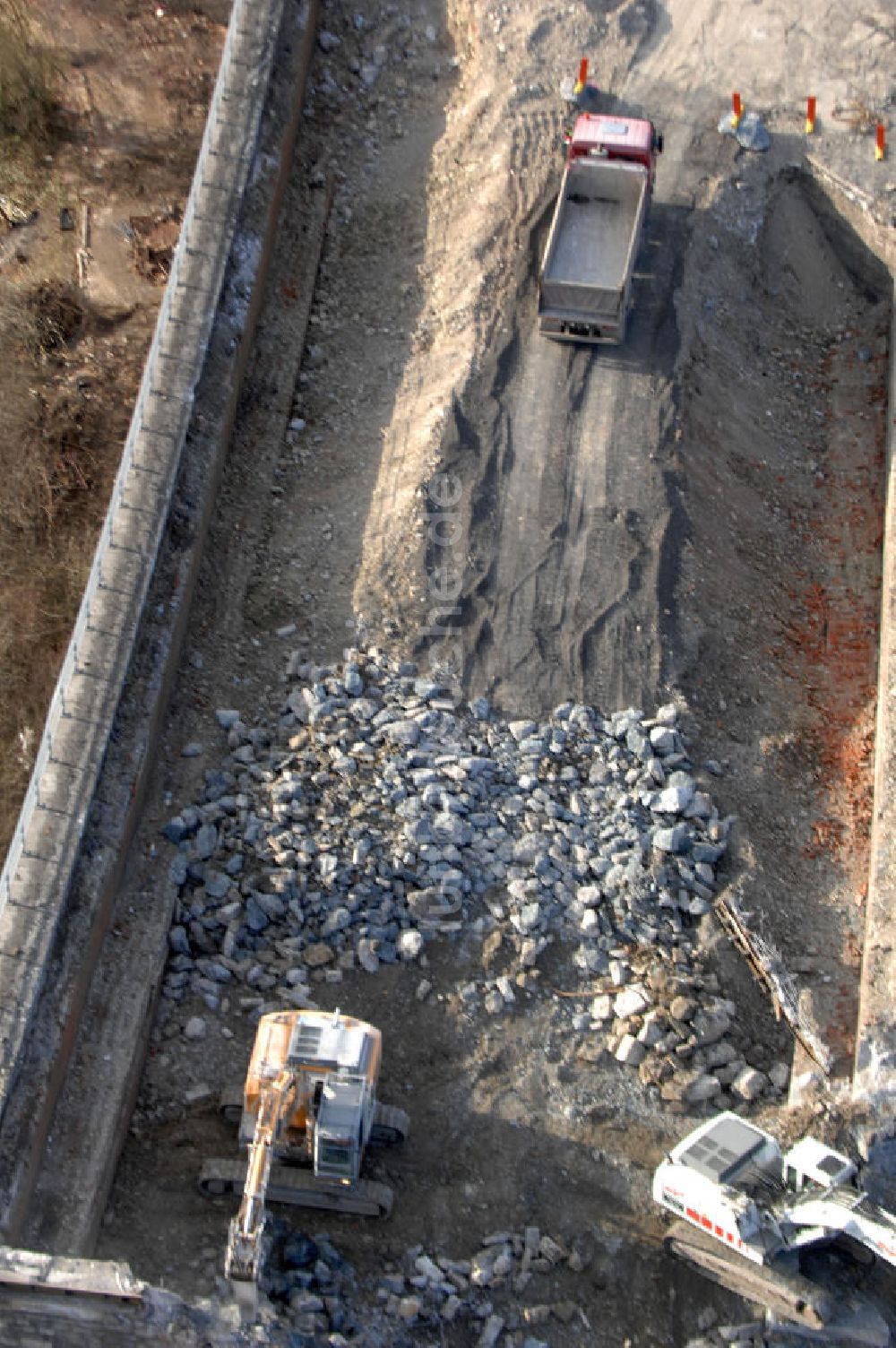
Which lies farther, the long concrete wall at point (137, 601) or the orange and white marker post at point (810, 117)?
the orange and white marker post at point (810, 117)

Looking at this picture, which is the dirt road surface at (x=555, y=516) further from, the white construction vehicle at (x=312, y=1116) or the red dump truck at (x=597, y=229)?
the red dump truck at (x=597, y=229)

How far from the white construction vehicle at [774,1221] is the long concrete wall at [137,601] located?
561 centimetres

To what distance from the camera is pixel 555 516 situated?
60.8ft

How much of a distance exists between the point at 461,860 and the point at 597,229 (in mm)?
8893

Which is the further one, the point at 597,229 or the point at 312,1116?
the point at 597,229

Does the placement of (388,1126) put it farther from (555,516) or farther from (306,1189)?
(555,516)

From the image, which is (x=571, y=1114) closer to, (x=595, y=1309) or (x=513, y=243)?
(x=595, y=1309)

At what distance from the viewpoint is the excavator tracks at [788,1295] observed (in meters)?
13.5

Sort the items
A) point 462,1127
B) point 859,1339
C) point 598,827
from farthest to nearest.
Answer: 1. point 598,827
2. point 462,1127
3. point 859,1339

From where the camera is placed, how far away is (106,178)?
77.9ft

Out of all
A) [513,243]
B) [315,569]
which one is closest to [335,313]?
[513,243]

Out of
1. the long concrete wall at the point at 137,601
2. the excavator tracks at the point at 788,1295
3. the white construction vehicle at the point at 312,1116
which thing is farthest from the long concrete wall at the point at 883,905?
the long concrete wall at the point at 137,601

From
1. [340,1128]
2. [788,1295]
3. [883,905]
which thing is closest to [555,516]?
[883,905]

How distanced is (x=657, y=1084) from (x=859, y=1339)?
9.03ft
